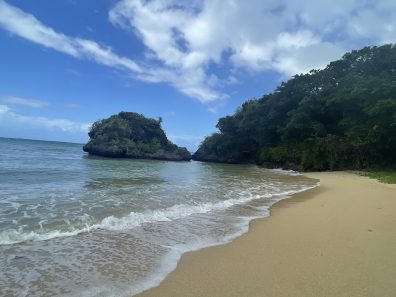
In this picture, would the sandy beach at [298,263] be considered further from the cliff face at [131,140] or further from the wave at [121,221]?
the cliff face at [131,140]

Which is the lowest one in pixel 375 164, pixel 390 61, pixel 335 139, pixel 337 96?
pixel 375 164

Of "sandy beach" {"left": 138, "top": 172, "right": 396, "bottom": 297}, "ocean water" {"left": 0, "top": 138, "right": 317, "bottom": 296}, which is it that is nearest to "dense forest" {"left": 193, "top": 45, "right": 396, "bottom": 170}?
"ocean water" {"left": 0, "top": 138, "right": 317, "bottom": 296}

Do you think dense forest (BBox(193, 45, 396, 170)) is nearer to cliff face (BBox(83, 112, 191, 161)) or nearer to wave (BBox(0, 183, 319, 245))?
cliff face (BBox(83, 112, 191, 161))

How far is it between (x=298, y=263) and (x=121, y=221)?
427 cm

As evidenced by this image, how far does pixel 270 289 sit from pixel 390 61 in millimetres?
36074

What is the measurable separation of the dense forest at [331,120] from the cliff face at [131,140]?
13837 millimetres

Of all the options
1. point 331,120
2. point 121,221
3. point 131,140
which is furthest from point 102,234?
point 131,140

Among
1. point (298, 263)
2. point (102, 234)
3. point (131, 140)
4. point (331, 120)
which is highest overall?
point (331, 120)

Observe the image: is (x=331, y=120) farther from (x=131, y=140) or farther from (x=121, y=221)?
(x=131, y=140)

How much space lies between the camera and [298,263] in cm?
464

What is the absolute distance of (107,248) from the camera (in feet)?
17.9

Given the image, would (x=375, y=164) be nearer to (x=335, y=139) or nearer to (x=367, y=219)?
(x=335, y=139)

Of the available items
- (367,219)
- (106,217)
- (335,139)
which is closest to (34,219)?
(106,217)

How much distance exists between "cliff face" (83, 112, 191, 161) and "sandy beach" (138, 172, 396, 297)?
50865mm
